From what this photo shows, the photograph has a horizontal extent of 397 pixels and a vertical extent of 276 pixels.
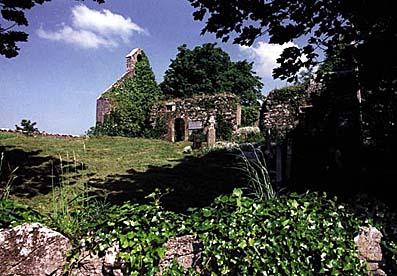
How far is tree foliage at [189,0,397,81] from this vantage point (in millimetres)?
3613

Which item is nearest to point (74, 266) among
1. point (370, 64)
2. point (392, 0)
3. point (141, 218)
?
point (141, 218)

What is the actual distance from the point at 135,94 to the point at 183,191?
16.4 m

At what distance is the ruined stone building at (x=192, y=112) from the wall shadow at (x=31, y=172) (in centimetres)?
832

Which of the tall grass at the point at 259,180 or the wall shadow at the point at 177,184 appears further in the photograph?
the wall shadow at the point at 177,184

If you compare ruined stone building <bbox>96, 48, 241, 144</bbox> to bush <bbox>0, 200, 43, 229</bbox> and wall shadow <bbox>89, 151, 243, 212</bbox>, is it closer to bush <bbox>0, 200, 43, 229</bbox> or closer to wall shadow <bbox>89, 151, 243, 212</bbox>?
wall shadow <bbox>89, 151, 243, 212</bbox>

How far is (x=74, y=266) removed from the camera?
254cm

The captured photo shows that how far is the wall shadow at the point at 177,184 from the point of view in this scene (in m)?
5.55

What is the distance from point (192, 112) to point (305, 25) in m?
14.3

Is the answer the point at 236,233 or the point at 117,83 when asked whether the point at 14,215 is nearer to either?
the point at 236,233

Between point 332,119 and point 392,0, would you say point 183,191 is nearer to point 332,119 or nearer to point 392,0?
point 332,119

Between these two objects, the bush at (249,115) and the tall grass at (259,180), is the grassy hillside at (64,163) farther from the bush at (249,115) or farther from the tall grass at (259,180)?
the bush at (249,115)

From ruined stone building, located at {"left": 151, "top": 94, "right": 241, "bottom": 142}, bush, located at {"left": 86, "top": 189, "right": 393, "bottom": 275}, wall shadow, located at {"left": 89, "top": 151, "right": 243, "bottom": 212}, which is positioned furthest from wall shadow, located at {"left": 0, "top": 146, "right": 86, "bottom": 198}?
ruined stone building, located at {"left": 151, "top": 94, "right": 241, "bottom": 142}

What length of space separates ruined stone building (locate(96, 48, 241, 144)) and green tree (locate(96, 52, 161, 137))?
49 centimetres

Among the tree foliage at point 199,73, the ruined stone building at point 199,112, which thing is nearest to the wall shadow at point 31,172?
the ruined stone building at point 199,112
